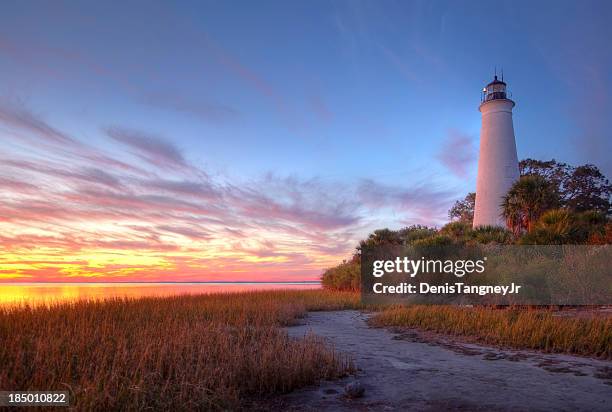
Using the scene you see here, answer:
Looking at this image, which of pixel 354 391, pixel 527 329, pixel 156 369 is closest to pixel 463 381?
pixel 354 391

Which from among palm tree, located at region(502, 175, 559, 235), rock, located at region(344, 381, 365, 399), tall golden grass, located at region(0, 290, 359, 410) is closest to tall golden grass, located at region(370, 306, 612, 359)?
tall golden grass, located at region(0, 290, 359, 410)

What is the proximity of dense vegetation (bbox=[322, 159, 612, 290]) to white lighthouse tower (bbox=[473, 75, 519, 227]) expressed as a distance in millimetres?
2061

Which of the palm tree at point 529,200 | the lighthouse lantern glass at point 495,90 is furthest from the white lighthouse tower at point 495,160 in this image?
the palm tree at point 529,200

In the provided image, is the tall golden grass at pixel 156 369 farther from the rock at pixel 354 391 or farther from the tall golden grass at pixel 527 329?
the tall golden grass at pixel 527 329

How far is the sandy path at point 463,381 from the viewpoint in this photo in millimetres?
5594

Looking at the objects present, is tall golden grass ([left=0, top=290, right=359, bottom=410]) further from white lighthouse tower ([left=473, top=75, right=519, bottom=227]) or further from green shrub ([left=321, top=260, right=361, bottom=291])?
white lighthouse tower ([left=473, top=75, right=519, bottom=227])

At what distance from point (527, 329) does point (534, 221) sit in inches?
818

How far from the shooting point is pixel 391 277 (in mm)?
23406

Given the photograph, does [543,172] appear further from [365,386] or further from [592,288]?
[365,386]

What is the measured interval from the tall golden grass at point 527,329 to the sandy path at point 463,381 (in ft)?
2.15

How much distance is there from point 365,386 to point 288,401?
1.31 meters

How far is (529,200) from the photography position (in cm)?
2795

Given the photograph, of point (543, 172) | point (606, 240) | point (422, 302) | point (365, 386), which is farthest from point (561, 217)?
point (543, 172)

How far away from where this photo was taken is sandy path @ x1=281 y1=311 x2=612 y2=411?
18.4 ft
